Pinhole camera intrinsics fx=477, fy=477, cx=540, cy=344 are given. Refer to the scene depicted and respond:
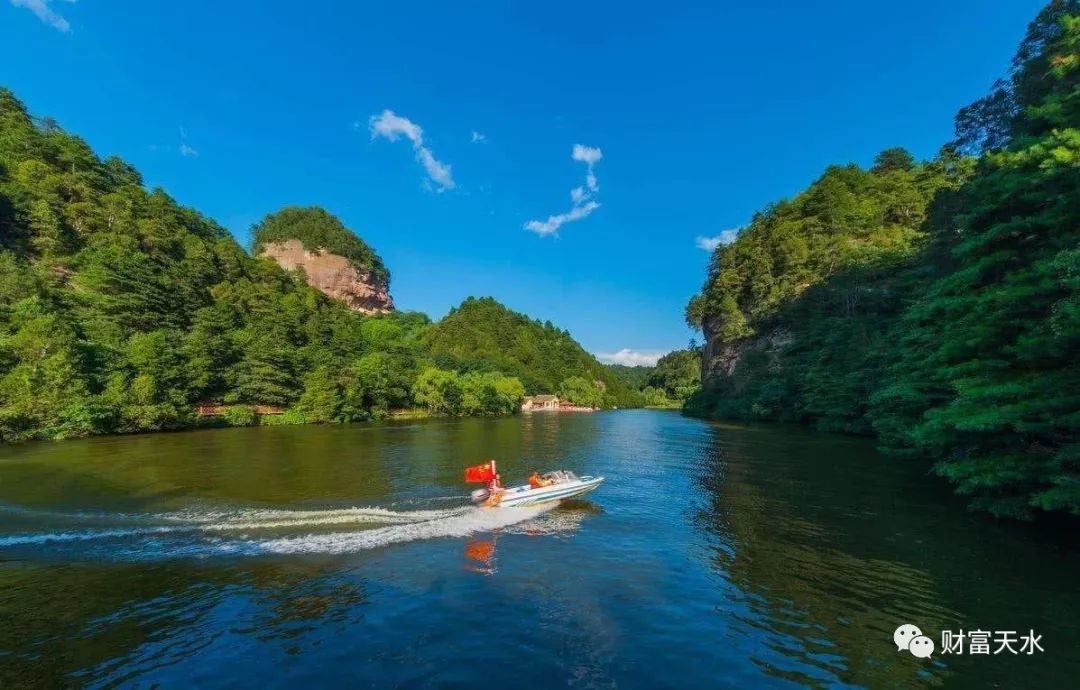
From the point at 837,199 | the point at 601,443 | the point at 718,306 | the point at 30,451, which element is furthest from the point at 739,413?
the point at 30,451

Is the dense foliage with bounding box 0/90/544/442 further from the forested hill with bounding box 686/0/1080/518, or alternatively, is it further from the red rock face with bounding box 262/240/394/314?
Result: the forested hill with bounding box 686/0/1080/518

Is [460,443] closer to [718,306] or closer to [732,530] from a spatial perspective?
[732,530]

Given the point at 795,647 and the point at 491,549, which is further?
the point at 491,549

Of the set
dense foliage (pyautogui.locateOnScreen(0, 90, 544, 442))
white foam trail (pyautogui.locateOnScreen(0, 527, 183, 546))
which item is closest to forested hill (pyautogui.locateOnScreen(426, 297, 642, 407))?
dense foliage (pyautogui.locateOnScreen(0, 90, 544, 442))

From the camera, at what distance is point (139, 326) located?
68.6 meters

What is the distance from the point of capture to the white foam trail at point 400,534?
1495 centimetres

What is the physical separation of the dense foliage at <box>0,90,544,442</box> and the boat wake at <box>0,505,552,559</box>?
119 feet

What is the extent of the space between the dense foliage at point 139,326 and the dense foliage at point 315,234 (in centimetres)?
4352

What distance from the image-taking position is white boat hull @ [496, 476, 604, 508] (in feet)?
64.8

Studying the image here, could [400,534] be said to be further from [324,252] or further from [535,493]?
[324,252]

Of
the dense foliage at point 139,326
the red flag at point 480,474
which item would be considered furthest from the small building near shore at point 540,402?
the red flag at point 480,474

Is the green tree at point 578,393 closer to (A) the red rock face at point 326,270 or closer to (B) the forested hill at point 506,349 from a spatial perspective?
(B) the forested hill at point 506,349

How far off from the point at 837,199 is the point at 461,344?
115 metres

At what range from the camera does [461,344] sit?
531 feet
